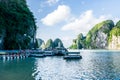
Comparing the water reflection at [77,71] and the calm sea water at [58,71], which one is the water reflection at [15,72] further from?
the water reflection at [77,71]

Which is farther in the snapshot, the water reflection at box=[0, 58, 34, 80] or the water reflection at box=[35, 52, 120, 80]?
the water reflection at box=[35, 52, 120, 80]

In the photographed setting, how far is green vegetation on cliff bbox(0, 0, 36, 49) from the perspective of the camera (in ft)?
347

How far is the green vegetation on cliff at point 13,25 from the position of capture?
4161 inches

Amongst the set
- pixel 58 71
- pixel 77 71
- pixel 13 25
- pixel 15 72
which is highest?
pixel 13 25

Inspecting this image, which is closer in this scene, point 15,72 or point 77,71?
point 15,72

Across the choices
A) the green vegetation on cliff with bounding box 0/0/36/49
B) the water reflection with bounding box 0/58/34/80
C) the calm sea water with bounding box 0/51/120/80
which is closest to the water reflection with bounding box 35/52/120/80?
the calm sea water with bounding box 0/51/120/80

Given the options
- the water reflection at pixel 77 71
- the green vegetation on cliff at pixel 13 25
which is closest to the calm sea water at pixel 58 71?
the water reflection at pixel 77 71

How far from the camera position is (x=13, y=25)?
11056cm

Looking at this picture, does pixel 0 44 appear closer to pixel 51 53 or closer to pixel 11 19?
pixel 11 19

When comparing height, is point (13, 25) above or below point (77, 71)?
above

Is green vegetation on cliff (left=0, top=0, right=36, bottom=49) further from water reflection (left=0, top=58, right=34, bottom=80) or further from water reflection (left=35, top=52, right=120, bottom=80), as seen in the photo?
water reflection (left=0, top=58, right=34, bottom=80)

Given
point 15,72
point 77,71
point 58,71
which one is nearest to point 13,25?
point 58,71

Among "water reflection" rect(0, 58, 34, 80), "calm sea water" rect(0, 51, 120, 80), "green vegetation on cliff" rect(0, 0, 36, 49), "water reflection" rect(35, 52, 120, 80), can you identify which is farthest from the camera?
"green vegetation on cliff" rect(0, 0, 36, 49)

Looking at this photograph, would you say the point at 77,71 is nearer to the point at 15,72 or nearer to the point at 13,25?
the point at 15,72
